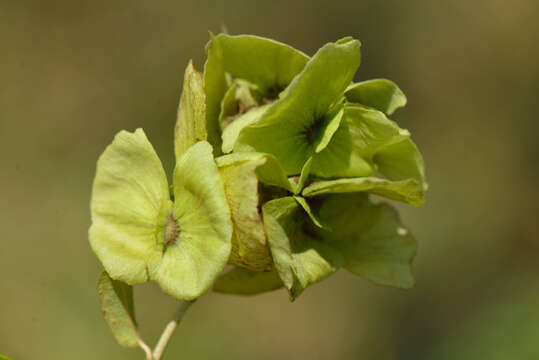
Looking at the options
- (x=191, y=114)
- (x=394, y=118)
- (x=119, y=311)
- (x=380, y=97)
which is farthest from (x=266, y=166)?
(x=394, y=118)

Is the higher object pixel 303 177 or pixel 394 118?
pixel 303 177

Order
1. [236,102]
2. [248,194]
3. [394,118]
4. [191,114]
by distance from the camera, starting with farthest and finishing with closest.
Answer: [394,118] → [236,102] → [191,114] → [248,194]

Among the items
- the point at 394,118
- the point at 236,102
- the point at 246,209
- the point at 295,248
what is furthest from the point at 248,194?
the point at 394,118

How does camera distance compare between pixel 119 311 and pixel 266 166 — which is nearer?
pixel 266 166

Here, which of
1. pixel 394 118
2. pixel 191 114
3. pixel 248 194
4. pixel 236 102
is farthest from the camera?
pixel 394 118

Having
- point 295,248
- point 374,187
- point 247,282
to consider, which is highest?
point 374,187

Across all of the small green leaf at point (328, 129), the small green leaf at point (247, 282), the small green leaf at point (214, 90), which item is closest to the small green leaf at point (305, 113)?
the small green leaf at point (328, 129)

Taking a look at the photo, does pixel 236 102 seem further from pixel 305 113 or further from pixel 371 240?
pixel 371 240
